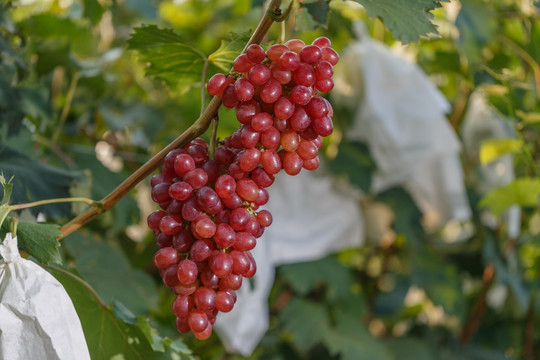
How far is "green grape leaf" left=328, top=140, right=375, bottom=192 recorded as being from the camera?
0.95 meters

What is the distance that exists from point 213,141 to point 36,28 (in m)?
0.67

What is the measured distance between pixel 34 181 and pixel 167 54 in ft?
0.51

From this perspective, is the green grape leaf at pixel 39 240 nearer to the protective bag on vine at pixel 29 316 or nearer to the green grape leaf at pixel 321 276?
the protective bag on vine at pixel 29 316

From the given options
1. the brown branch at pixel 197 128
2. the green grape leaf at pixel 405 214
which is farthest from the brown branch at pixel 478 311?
the brown branch at pixel 197 128

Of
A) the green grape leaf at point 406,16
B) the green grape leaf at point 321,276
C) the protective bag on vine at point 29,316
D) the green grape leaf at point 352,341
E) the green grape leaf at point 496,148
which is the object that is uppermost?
the green grape leaf at point 406,16

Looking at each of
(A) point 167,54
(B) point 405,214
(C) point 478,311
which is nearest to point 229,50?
(A) point 167,54

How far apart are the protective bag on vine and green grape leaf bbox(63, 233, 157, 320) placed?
0.91 feet

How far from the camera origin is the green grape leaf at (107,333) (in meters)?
0.42

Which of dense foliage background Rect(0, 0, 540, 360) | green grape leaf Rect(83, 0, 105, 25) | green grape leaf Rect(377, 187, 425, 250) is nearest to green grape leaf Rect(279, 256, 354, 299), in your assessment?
dense foliage background Rect(0, 0, 540, 360)

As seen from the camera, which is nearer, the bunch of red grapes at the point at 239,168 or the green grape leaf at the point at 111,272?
the bunch of red grapes at the point at 239,168

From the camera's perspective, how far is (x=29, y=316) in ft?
1.07

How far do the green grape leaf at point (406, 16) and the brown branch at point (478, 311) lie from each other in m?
0.78

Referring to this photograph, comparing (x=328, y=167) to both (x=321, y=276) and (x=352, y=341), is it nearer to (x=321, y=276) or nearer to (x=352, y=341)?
(x=321, y=276)

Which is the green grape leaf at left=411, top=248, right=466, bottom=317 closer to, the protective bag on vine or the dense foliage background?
the dense foliage background
